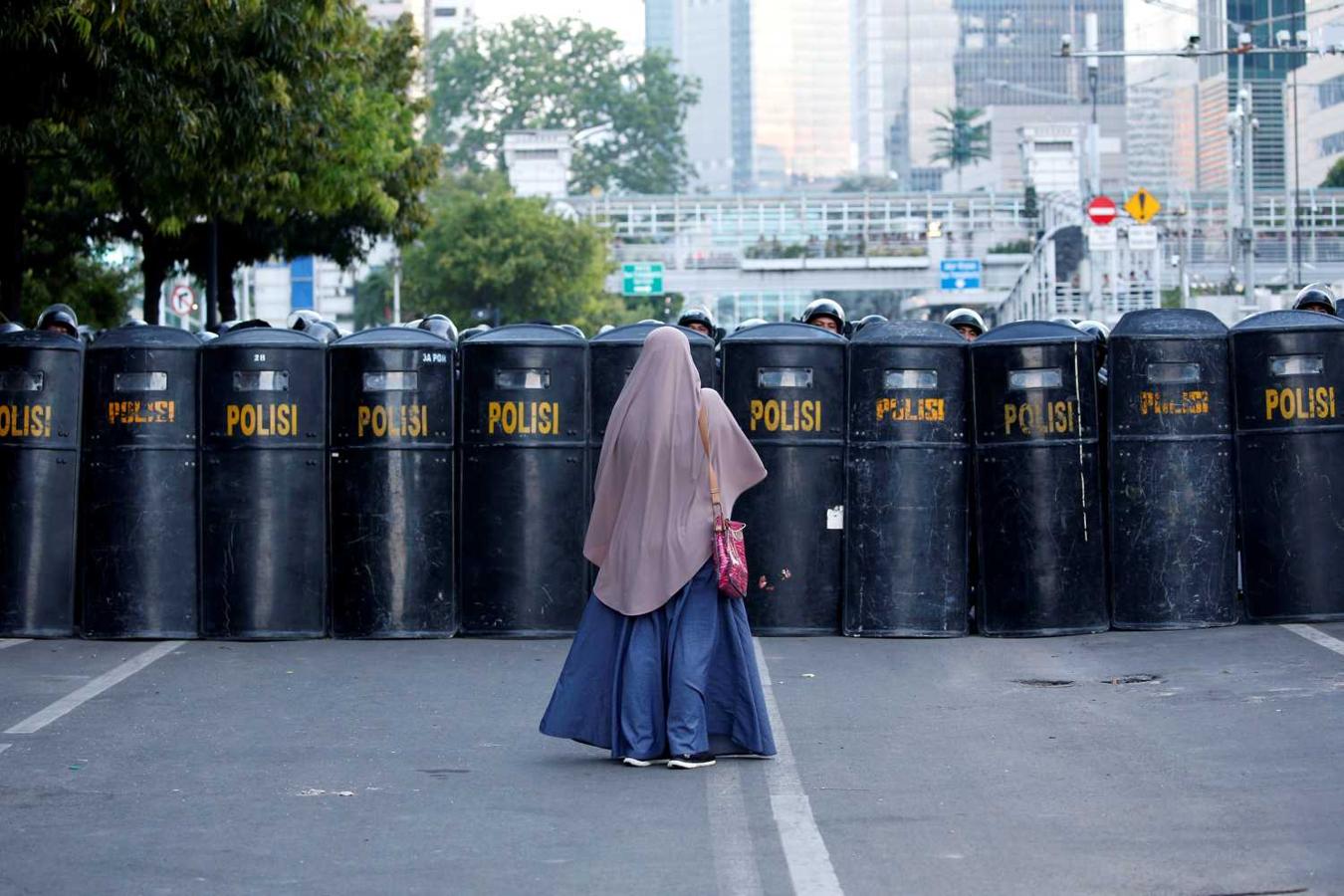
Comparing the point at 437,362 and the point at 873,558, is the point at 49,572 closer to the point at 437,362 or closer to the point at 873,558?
the point at 437,362

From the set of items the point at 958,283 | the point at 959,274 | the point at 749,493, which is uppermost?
the point at 959,274

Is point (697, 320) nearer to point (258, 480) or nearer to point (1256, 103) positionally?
point (258, 480)

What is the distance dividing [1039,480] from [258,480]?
440cm

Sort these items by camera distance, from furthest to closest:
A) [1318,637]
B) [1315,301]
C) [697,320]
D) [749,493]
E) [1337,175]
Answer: [1337,175] → [697,320] → [1315,301] → [749,493] → [1318,637]

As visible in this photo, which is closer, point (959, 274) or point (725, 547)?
point (725, 547)

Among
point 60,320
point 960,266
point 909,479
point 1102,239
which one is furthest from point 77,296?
point 960,266

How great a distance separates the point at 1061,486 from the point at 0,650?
19.6 ft

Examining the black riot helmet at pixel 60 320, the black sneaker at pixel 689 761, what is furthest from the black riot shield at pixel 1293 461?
the black riot helmet at pixel 60 320

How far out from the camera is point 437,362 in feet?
38.0

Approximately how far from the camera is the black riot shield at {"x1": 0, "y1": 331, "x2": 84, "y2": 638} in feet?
37.9

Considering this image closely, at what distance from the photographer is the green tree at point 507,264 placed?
2724 inches

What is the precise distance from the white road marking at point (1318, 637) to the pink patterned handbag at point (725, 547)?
13.4ft

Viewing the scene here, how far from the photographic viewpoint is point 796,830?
6633 millimetres

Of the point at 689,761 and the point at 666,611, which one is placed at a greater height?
the point at 666,611
